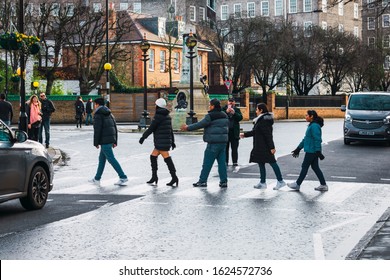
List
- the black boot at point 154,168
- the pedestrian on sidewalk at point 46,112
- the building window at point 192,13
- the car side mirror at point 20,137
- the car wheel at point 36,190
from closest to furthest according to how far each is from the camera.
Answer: the car side mirror at point 20,137 < the car wheel at point 36,190 < the black boot at point 154,168 < the pedestrian on sidewalk at point 46,112 < the building window at point 192,13

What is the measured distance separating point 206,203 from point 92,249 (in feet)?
14.5

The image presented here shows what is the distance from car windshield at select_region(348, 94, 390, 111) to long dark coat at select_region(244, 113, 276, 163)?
14.2m

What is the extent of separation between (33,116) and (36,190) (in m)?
13.5

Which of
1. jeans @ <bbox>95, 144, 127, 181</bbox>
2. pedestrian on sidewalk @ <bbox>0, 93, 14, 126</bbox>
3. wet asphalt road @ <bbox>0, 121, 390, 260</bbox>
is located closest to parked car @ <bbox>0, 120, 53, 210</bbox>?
wet asphalt road @ <bbox>0, 121, 390, 260</bbox>

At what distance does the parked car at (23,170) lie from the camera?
11180 mm

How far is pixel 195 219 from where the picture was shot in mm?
11070

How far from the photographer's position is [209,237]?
949 cm

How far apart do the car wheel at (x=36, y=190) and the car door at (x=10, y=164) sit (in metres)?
0.29

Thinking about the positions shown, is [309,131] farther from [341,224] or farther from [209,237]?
[209,237]

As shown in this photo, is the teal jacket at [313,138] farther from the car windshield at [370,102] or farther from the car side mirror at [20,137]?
the car windshield at [370,102]

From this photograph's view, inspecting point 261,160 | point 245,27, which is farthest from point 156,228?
point 245,27

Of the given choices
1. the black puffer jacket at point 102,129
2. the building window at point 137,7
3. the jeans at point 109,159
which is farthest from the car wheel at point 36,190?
the building window at point 137,7

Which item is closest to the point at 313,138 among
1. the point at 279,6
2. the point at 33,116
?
the point at 33,116

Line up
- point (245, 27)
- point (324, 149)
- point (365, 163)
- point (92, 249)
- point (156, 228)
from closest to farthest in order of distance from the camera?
point (92, 249), point (156, 228), point (365, 163), point (324, 149), point (245, 27)
